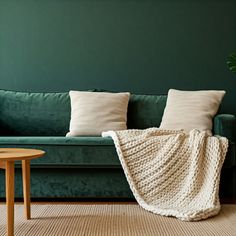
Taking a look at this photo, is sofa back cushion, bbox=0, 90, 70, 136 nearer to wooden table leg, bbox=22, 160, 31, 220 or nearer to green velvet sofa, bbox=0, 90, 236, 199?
green velvet sofa, bbox=0, 90, 236, 199

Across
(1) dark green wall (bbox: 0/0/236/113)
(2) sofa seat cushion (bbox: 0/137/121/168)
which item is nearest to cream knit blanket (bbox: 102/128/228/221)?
(2) sofa seat cushion (bbox: 0/137/121/168)

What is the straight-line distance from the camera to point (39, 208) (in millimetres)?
2475

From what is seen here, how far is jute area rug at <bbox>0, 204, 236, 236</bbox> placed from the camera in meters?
1.99

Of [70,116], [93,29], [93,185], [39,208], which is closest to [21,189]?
[39,208]

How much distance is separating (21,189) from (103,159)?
58 cm

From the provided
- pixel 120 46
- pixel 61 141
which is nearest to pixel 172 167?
pixel 61 141

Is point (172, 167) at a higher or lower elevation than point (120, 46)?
lower

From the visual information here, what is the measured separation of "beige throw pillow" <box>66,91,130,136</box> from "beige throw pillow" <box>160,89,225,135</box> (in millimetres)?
341

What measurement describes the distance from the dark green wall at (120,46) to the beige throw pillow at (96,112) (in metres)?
0.41

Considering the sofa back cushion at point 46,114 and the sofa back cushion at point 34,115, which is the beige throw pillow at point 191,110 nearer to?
the sofa back cushion at point 46,114

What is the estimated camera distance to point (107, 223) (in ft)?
7.06

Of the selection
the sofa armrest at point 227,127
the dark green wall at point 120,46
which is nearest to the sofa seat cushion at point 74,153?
the sofa armrest at point 227,127

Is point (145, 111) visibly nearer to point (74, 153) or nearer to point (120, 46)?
point (120, 46)

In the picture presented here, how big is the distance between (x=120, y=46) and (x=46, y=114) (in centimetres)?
92
